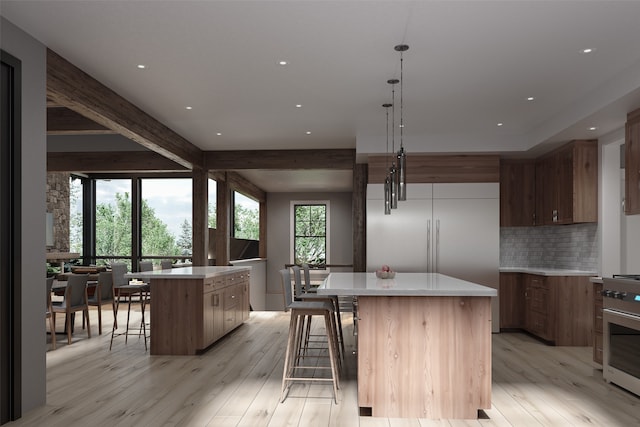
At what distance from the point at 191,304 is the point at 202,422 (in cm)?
216

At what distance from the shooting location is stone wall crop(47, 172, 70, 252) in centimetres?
1062

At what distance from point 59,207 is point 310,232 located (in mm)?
6231

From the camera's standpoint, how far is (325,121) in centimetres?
623

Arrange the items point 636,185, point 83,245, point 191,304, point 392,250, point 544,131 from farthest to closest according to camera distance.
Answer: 1. point 83,245
2. point 392,250
3. point 544,131
4. point 191,304
5. point 636,185

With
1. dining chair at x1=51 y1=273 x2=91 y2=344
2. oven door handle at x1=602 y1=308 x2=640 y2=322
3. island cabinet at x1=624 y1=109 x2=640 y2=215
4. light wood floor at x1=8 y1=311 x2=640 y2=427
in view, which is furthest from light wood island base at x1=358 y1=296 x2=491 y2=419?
dining chair at x1=51 y1=273 x2=91 y2=344

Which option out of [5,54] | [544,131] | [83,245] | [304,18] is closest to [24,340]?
[5,54]

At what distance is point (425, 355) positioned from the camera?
3504mm

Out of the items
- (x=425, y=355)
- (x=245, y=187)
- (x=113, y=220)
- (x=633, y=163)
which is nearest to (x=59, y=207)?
→ (x=113, y=220)

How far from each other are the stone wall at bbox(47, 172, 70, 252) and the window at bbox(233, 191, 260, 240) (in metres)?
3.88

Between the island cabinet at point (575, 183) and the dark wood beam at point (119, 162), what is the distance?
18.5 feet

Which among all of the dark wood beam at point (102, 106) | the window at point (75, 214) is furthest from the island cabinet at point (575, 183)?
the window at point (75, 214)

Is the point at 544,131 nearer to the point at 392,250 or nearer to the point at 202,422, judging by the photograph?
the point at 392,250

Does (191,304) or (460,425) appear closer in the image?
(460,425)

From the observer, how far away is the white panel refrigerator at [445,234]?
693cm
